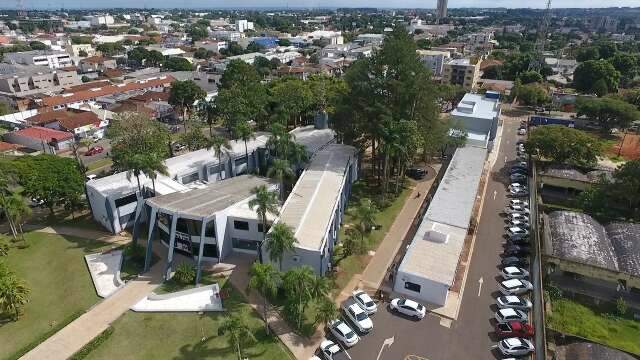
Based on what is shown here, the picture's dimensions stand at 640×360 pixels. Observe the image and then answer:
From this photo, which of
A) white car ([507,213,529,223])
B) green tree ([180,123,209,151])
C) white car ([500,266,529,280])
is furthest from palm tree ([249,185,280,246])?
white car ([507,213,529,223])

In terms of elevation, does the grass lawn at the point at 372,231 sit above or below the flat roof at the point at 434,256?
below

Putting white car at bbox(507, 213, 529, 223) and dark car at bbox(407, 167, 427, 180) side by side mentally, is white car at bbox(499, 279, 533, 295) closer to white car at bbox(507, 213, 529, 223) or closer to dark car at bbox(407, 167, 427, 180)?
white car at bbox(507, 213, 529, 223)

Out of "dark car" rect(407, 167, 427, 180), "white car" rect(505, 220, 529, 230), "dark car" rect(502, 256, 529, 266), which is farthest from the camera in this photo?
"dark car" rect(407, 167, 427, 180)

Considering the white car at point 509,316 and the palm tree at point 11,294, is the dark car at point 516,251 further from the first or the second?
the palm tree at point 11,294

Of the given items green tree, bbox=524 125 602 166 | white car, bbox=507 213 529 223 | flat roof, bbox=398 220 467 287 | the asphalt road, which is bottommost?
the asphalt road

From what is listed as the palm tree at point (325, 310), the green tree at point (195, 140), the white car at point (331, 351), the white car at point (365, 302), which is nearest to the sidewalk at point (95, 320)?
the palm tree at point (325, 310)

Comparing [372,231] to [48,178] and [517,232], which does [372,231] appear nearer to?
[517,232]

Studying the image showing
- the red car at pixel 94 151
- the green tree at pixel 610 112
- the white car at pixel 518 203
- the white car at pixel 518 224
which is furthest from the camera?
the green tree at pixel 610 112

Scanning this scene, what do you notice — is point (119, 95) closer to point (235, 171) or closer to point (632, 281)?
point (235, 171)
